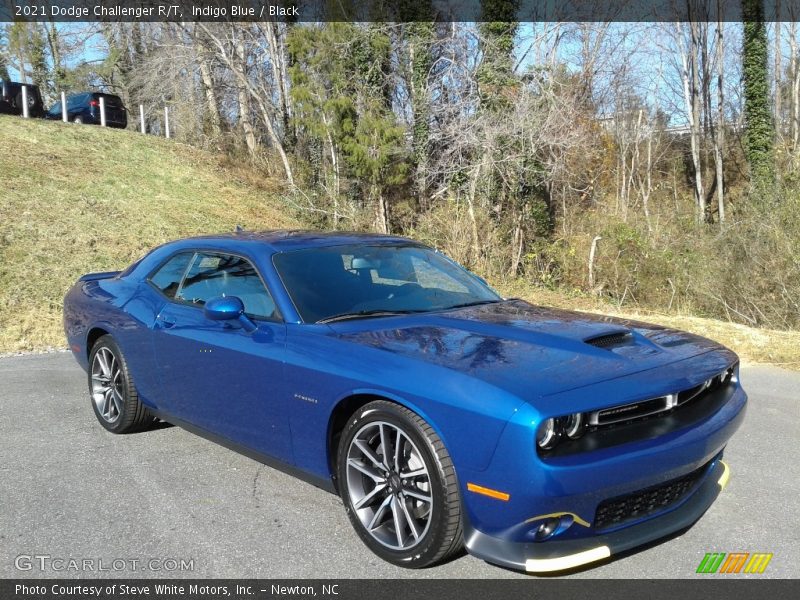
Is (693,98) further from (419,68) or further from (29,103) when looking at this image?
(29,103)

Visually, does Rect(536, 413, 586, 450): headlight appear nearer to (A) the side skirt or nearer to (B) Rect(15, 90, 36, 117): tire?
(A) the side skirt

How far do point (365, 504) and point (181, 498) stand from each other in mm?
1265

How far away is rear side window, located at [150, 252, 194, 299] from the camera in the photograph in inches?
191

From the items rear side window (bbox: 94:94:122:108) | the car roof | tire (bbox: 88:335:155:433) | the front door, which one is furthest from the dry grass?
rear side window (bbox: 94:94:122:108)

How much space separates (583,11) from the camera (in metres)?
25.2

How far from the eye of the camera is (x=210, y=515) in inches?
149

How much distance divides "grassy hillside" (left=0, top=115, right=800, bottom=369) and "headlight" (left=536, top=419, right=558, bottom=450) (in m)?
5.66

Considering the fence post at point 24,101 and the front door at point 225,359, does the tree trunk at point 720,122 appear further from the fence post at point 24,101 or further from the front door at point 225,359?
the front door at point 225,359

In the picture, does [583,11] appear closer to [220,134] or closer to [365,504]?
[220,134]

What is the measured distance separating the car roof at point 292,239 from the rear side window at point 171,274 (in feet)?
0.39

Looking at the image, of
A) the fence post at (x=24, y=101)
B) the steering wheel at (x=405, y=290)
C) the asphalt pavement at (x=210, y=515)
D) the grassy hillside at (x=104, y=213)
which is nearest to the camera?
the asphalt pavement at (x=210, y=515)

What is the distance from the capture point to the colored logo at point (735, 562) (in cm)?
314

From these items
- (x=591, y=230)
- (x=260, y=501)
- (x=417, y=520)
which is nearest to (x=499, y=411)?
(x=417, y=520)

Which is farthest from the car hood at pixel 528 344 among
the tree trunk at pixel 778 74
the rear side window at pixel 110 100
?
the tree trunk at pixel 778 74
